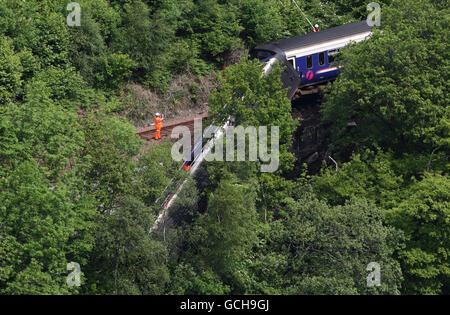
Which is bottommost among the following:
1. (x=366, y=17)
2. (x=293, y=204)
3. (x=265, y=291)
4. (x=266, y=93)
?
(x=265, y=291)

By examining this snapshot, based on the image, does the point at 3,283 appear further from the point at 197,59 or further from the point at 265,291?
the point at 197,59

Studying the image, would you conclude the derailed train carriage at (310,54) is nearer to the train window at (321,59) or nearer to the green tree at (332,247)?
the train window at (321,59)

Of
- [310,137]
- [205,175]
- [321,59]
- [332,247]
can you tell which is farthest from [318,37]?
[332,247]

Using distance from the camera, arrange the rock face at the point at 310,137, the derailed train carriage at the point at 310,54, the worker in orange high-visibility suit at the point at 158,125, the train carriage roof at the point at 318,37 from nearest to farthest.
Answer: the worker in orange high-visibility suit at the point at 158,125 → the rock face at the point at 310,137 → the derailed train carriage at the point at 310,54 → the train carriage roof at the point at 318,37

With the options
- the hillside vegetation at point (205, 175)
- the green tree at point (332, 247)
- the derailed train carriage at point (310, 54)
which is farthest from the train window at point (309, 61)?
the green tree at point (332, 247)

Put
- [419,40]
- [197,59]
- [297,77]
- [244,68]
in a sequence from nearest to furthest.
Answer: [244,68], [419,40], [297,77], [197,59]

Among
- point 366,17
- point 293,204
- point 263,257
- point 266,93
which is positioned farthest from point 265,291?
point 366,17

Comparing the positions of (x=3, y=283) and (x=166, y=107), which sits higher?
(x=166, y=107)
